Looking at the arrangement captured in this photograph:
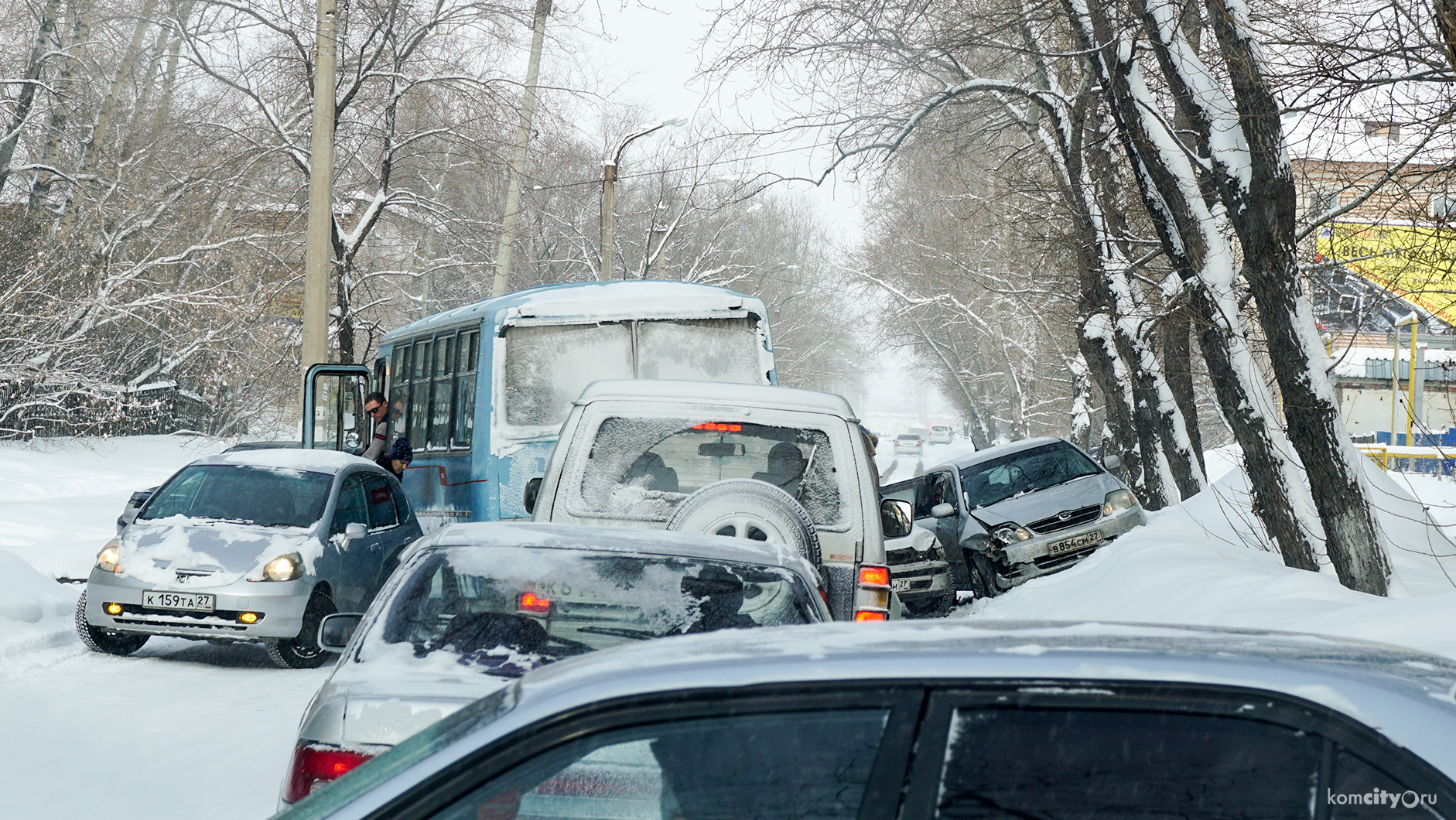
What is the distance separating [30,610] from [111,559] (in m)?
1.20

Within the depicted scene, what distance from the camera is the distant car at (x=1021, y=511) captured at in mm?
14859

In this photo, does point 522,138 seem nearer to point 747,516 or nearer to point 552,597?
point 747,516

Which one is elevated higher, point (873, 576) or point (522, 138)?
point (522, 138)

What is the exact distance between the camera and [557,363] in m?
12.5

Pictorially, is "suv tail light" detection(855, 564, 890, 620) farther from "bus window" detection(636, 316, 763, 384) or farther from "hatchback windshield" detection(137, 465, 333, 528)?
"bus window" detection(636, 316, 763, 384)

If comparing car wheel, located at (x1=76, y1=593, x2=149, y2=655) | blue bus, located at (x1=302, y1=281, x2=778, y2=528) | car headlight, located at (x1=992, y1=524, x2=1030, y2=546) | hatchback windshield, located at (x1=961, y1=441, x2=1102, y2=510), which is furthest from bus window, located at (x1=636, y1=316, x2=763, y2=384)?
car wheel, located at (x1=76, y1=593, x2=149, y2=655)

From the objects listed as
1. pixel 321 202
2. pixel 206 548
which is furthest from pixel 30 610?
pixel 321 202

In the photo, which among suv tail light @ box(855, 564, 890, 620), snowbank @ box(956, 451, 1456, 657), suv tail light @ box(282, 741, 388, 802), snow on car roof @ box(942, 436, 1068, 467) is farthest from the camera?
snow on car roof @ box(942, 436, 1068, 467)

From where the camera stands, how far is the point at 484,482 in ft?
39.3

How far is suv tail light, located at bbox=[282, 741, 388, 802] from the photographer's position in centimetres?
361

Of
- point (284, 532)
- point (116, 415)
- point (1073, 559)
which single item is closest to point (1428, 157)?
point (1073, 559)

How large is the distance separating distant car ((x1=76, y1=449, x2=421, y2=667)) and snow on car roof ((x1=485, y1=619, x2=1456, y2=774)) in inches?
322

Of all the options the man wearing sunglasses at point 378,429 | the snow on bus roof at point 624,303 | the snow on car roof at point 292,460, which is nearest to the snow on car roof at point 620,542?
the snow on car roof at point 292,460

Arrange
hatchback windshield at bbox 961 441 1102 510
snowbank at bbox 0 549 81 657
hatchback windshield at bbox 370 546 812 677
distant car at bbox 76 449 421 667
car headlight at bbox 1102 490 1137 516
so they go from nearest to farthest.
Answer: hatchback windshield at bbox 370 546 812 677 → distant car at bbox 76 449 421 667 → snowbank at bbox 0 549 81 657 → car headlight at bbox 1102 490 1137 516 → hatchback windshield at bbox 961 441 1102 510
